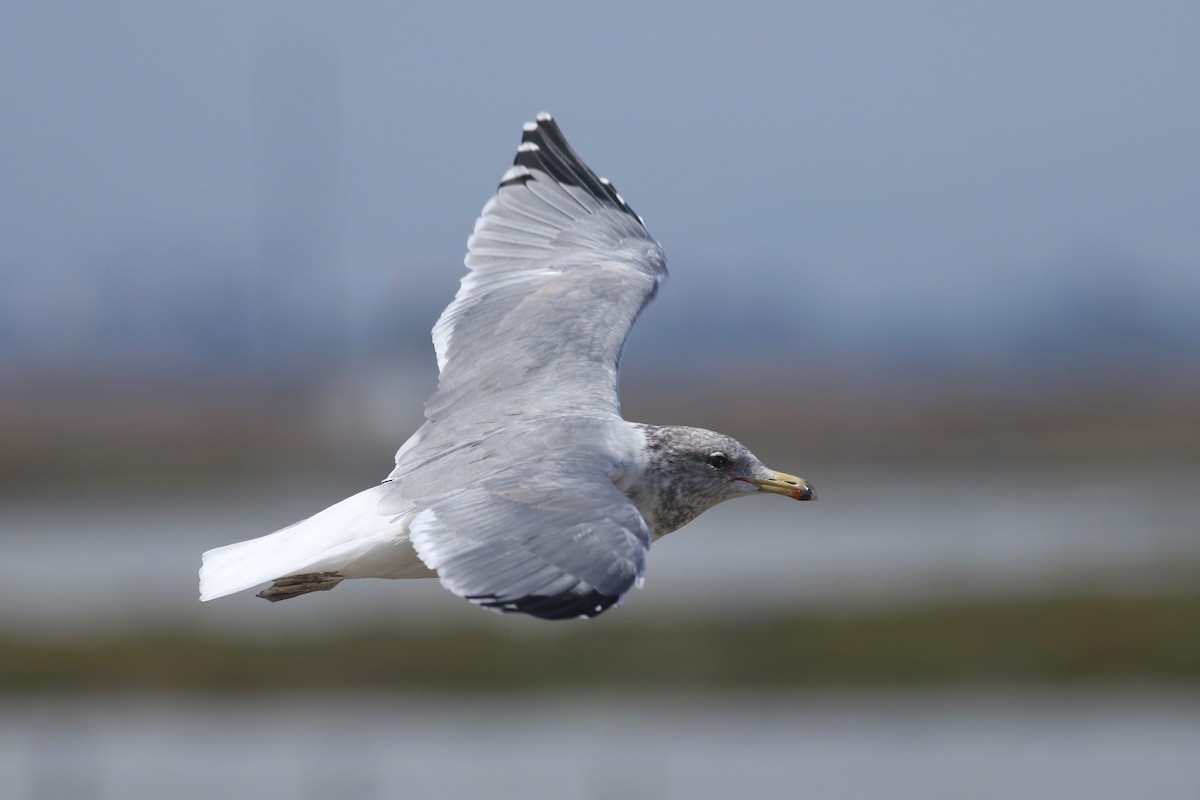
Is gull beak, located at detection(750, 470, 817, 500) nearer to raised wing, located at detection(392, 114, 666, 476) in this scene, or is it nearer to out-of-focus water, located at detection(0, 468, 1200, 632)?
raised wing, located at detection(392, 114, 666, 476)

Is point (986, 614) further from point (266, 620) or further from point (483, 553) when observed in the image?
point (483, 553)

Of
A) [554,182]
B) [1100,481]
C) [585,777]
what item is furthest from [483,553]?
[1100,481]

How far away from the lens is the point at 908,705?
14.7 metres

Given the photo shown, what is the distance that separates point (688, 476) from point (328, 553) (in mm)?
1298

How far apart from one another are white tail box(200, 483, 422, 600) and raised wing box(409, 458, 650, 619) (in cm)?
22

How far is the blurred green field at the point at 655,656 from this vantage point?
1513 cm

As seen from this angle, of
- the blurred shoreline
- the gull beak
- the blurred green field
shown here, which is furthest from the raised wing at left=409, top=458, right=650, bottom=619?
the blurred shoreline

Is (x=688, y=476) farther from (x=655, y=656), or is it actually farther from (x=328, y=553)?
(x=655, y=656)

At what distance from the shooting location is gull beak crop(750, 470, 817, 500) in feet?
19.9

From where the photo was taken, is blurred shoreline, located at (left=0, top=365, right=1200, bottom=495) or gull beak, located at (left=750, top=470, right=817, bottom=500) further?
blurred shoreline, located at (left=0, top=365, right=1200, bottom=495)

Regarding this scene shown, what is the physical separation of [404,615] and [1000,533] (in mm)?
9658

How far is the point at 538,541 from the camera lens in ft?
15.8

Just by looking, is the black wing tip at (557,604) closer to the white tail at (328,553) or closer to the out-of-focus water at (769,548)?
the white tail at (328,553)

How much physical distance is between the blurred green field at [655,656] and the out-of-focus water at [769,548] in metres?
0.66
